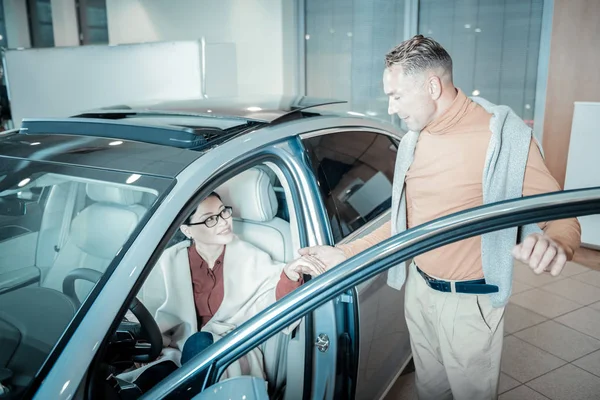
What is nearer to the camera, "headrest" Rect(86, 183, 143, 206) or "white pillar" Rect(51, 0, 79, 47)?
"headrest" Rect(86, 183, 143, 206)

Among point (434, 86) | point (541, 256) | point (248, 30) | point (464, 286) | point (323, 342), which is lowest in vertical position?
point (323, 342)

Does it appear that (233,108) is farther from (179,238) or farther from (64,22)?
(64,22)

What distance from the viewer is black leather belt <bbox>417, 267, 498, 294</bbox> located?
1.57m

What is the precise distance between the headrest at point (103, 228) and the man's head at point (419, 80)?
32.7 inches

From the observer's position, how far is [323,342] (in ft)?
5.36

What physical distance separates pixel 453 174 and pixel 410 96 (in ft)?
0.87

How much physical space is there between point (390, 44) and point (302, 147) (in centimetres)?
465

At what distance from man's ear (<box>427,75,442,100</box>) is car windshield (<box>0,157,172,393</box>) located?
80 cm

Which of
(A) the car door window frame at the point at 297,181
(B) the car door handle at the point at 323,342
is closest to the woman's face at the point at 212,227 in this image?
(A) the car door window frame at the point at 297,181

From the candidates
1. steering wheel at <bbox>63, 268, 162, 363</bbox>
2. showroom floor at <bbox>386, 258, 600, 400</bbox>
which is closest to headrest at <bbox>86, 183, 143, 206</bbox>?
steering wheel at <bbox>63, 268, 162, 363</bbox>

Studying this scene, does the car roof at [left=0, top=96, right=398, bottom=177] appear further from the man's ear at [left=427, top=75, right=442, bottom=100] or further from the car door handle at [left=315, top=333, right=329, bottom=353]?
the car door handle at [left=315, top=333, right=329, bottom=353]

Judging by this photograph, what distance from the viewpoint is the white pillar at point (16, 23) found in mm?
7698

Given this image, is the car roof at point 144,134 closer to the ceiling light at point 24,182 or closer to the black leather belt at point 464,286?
the ceiling light at point 24,182

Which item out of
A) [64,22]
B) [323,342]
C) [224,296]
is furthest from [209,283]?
[64,22]
